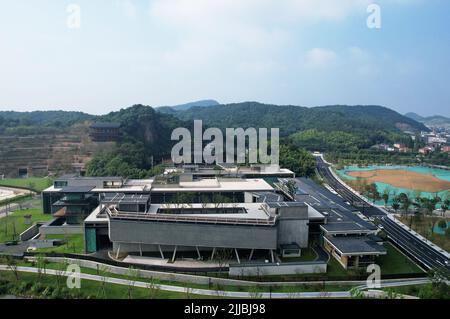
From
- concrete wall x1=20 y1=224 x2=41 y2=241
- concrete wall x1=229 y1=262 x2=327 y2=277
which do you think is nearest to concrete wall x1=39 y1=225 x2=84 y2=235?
concrete wall x1=20 y1=224 x2=41 y2=241

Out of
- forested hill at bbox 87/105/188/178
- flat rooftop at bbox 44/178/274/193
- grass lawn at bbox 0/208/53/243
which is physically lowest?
grass lawn at bbox 0/208/53/243

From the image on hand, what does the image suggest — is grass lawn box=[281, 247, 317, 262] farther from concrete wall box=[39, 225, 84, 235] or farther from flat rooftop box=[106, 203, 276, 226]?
concrete wall box=[39, 225, 84, 235]

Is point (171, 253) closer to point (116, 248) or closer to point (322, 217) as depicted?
point (116, 248)

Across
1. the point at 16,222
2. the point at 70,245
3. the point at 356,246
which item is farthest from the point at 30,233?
the point at 356,246

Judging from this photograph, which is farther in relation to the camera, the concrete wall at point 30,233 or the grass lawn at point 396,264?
the concrete wall at point 30,233

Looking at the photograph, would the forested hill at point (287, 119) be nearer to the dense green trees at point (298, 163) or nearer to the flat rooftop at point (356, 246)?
the dense green trees at point (298, 163)

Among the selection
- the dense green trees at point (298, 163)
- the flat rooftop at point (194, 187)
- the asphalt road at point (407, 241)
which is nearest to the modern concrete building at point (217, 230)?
the asphalt road at point (407, 241)
